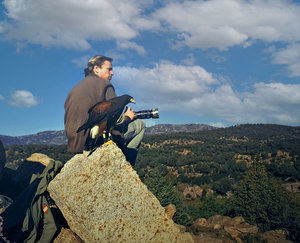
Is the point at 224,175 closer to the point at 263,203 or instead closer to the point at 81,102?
the point at 263,203

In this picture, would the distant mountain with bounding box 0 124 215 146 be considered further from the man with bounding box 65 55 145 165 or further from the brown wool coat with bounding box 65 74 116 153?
the brown wool coat with bounding box 65 74 116 153

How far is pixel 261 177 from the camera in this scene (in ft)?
70.8

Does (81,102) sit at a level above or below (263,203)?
above

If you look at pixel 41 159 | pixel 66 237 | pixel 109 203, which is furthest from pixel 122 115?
pixel 41 159

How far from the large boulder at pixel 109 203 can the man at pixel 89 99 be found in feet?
1.77

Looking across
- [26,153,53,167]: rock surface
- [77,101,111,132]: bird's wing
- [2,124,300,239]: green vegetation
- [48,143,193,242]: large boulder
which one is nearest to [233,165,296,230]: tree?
[2,124,300,239]: green vegetation

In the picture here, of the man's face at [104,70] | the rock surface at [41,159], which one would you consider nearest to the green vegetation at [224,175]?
the rock surface at [41,159]

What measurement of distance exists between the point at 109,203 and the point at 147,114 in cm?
184

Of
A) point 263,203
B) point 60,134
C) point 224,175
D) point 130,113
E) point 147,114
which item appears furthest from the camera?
point 60,134

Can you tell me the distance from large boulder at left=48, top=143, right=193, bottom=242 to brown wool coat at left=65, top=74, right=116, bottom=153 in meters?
0.49

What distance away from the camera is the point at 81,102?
14.4 feet

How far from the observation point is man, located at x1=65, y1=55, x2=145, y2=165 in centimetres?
438

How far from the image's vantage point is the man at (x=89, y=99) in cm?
438

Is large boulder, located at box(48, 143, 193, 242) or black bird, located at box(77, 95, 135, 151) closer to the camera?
large boulder, located at box(48, 143, 193, 242)
